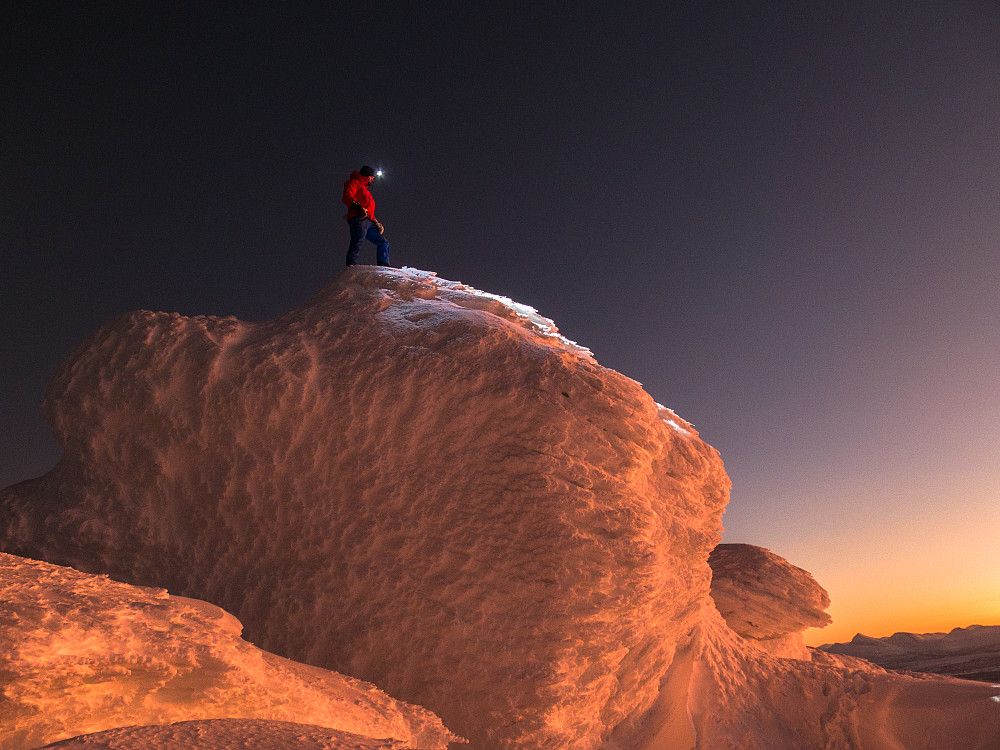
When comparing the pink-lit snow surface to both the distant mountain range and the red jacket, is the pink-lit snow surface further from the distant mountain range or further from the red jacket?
the distant mountain range

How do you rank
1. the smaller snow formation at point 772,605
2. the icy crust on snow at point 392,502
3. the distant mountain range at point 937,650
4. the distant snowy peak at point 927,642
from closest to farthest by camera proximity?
the icy crust on snow at point 392,502, the smaller snow formation at point 772,605, the distant mountain range at point 937,650, the distant snowy peak at point 927,642

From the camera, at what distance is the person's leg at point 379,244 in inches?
310

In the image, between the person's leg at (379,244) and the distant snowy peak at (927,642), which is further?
the distant snowy peak at (927,642)

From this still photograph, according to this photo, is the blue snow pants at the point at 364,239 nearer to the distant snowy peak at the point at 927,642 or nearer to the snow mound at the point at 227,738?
the snow mound at the point at 227,738

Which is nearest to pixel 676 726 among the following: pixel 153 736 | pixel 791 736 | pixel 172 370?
pixel 791 736

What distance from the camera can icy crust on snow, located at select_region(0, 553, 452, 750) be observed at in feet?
7.10

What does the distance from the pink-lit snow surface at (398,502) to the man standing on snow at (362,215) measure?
8.62ft

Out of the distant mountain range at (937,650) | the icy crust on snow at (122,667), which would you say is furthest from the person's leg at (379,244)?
the distant mountain range at (937,650)

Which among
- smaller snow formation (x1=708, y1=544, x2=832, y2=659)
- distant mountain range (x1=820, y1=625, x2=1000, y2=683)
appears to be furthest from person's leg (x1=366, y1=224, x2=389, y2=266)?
distant mountain range (x1=820, y1=625, x2=1000, y2=683)

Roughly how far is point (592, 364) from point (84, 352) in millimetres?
4398

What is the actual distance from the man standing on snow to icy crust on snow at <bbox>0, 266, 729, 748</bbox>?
111 inches

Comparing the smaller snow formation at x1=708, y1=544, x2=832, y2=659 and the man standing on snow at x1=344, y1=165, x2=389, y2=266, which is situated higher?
the man standing on snow at x1=344, y1=165, x2=389, y2=266

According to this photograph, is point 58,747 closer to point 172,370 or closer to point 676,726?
point 172,370

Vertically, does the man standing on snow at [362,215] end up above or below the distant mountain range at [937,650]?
above
